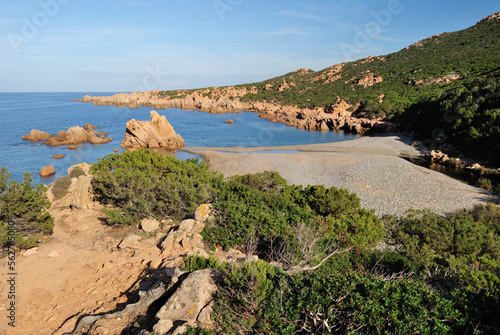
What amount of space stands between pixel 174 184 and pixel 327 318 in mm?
9429

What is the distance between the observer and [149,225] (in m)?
10.5

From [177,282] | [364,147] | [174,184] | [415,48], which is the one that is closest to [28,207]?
[174,184]

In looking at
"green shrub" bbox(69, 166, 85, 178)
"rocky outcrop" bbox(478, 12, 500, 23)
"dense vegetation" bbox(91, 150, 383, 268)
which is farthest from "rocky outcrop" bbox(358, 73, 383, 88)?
"green shrub" bbox(69, 166, 85, 178)

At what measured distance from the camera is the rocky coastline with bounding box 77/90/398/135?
170ft

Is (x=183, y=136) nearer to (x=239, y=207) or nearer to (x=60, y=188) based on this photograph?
(x=60, y=188)

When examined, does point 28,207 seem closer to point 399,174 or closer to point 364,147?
point 399,174

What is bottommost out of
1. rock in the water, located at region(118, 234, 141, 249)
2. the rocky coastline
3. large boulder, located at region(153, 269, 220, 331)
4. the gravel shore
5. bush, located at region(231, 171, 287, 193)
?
the gravel shore

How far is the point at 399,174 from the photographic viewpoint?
23.7 m

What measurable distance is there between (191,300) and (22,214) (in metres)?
9.31

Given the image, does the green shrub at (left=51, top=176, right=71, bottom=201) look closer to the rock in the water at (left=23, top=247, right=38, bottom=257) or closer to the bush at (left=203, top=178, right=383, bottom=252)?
the rock in the water at (left=23, top=247, right=38, bottom=257)

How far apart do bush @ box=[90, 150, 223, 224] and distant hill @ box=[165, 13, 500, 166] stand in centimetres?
2961

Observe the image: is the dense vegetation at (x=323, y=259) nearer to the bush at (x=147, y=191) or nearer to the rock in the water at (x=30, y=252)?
the bush at (x=147, y=191)

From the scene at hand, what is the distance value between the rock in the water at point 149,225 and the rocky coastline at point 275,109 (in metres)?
48.1

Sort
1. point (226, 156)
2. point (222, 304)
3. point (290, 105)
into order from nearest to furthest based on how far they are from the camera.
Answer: point (222, 304)
point (226, 156)
point (290, 105)
